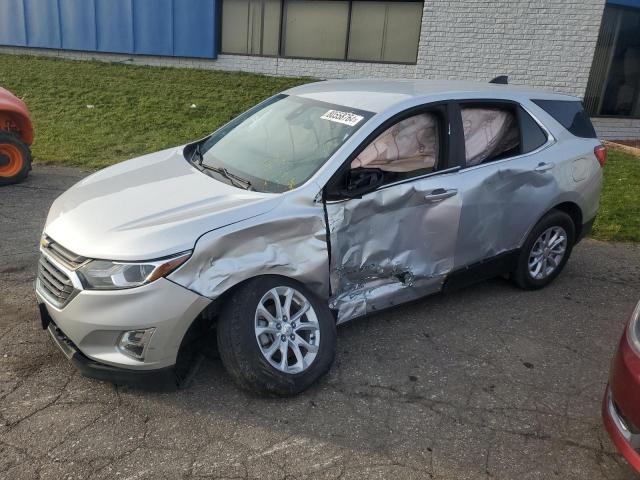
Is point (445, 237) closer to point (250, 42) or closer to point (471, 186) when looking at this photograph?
point (471, 186)

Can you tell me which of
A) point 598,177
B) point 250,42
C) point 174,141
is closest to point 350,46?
point 250,42

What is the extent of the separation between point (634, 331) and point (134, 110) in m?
9.91

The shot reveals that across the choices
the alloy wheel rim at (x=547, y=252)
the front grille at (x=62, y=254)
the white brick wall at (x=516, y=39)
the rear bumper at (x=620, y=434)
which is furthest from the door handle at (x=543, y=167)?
the white brick wall at (x=516, y=39)

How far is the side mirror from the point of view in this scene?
3289mm

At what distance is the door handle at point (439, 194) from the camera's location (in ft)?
11.9

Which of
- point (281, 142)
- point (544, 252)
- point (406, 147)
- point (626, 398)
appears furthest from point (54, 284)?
point (544, 252)

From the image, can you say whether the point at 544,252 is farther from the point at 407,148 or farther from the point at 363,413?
the point at 363,413

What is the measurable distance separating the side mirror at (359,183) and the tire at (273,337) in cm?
61

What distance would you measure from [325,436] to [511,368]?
54.1 inches

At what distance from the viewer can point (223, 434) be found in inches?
110

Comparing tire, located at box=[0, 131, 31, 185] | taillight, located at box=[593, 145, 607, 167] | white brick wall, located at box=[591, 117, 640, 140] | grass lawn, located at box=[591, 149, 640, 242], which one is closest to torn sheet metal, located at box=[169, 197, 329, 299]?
taillight, located at box=[593, 145, 607, 167]

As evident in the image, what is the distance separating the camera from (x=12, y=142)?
6680 mm

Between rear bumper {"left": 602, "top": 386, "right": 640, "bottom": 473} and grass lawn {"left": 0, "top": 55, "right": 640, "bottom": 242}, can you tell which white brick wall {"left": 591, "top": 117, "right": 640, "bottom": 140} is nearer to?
grass lawn {"left": 0, "top": 55, "right": 640, "bottom": 242}

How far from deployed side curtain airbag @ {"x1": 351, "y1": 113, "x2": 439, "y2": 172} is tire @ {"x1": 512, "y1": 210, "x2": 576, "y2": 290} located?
121 centimetres
